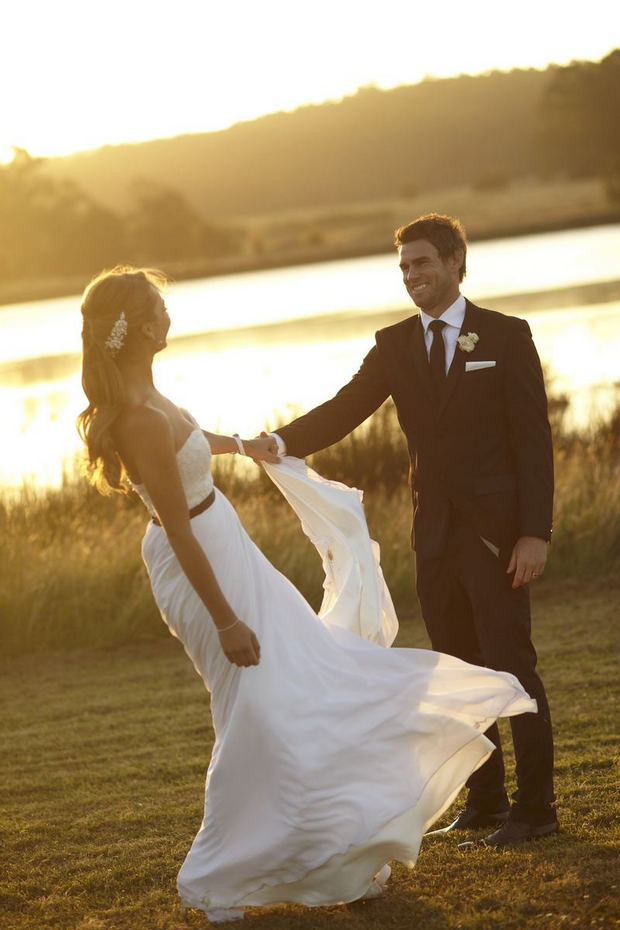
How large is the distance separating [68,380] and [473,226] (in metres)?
40.6

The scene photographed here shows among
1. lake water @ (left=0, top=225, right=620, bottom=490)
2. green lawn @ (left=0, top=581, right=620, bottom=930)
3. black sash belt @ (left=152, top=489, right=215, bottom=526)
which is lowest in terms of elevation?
green lawn @ (left=0, top=581, right=620, bottom=930)

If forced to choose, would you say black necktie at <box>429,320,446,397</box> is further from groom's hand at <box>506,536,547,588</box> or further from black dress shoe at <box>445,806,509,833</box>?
black dress shoe at <box>445,806,509,833</box>

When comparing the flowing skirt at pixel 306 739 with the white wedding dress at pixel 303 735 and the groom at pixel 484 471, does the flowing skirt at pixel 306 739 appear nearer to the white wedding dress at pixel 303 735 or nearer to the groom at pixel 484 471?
the white wedding dress at pixel 303 735

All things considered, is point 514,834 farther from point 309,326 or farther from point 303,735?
point 309,326

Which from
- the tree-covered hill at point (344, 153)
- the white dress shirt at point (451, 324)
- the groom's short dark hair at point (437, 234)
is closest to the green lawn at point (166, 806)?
the white dress shirt at point (451, 324)

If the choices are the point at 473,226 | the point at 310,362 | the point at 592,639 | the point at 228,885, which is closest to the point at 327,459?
the point at 592,639

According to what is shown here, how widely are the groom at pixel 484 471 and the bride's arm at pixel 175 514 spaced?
1045 millimetres

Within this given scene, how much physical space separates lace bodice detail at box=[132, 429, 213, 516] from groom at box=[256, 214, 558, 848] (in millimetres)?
1017

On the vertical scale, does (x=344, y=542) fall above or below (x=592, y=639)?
above

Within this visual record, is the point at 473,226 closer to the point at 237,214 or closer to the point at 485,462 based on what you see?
the point at 485,462

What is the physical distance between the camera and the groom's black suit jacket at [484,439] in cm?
479

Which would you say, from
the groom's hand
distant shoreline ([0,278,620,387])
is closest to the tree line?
distant shoreline ([0,278,620,387])

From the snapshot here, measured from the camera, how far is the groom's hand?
4770 millimetres

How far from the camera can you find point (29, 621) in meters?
9.80
